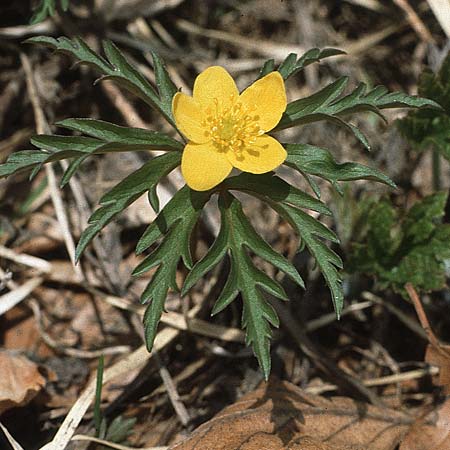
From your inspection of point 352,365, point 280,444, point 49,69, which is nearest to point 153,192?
point 280,444

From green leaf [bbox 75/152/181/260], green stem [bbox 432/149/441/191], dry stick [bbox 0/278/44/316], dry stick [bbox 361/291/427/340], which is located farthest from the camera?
green stem [bbox 432/149/441/191]

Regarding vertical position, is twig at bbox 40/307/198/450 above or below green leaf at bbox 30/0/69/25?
below

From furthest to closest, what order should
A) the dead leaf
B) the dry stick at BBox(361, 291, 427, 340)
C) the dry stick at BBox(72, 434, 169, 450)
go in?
the dry stick at BBox(361, 291, 427, 340) → the dead leaf → the dry stick at BBox(72, 434, 169, 450)

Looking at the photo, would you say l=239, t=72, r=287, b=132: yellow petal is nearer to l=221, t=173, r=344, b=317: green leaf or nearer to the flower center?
the flower center

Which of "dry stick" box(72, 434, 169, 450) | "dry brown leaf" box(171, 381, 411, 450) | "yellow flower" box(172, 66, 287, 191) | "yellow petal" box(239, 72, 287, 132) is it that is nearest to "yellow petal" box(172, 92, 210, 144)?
"yellow flower" box(172, 66, 287, 191)

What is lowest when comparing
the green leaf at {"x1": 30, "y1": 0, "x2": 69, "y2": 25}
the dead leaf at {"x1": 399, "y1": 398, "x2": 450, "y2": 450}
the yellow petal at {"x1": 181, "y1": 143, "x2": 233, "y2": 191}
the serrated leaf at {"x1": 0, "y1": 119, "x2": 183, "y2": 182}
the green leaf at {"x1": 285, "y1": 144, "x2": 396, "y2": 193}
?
the dead leaf at {"x1": 399, "y1": 398, "x2": 450, "y2": 450}

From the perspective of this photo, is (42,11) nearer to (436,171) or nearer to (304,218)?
(304,218)

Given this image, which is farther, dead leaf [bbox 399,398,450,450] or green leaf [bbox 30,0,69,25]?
green leaf [bbox 30,0,69,25]

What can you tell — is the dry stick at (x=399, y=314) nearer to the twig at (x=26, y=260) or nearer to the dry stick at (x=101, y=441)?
the dry stick at (x=101, y=441)
